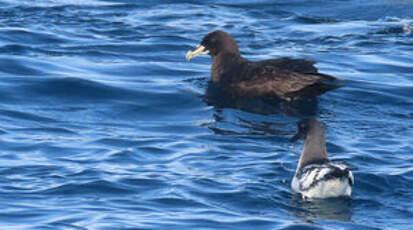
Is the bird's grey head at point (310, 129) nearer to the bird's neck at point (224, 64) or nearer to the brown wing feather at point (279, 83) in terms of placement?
the brown wing feather at point (279, 83)

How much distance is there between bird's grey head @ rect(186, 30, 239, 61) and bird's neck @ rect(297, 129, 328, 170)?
4.21m

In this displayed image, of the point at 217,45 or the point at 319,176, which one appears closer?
the point at 319,176

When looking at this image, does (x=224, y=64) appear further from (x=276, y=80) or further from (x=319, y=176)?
(x=319, y=176)

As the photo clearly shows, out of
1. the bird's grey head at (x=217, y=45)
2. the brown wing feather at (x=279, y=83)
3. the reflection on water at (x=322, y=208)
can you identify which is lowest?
the reflection on water at (x=322, y=208)

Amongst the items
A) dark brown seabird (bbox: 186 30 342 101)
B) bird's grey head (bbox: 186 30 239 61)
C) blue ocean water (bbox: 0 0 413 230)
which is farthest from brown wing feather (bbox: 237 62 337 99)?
bird's grey head (bbox: 186 30 239 61)

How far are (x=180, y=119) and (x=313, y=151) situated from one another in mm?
2962

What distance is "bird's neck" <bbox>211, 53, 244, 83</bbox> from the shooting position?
14.1 m

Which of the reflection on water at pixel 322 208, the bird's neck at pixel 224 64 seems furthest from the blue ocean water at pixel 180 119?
the bird's neck at pixel 224 64

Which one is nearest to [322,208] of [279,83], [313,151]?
[313,151]

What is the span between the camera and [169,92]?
14117 mm

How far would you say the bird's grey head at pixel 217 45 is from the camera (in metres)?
14.5

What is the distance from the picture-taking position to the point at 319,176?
9.49 m

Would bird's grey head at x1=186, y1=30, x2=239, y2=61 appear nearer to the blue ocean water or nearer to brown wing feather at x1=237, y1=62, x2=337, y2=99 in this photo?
the blue ocean water

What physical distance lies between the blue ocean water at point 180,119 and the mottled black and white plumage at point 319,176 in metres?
0.11
